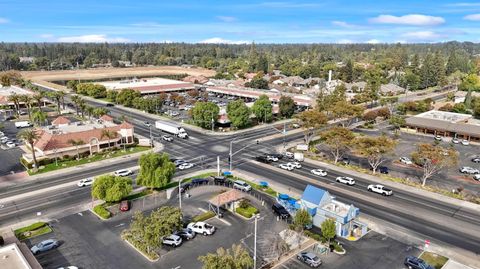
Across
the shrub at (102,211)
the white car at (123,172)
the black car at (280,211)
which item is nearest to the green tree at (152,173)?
the shrub at (102,211)

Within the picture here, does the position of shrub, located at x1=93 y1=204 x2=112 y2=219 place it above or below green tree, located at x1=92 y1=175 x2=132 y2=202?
below

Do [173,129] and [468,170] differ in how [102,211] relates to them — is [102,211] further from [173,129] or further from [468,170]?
[468,170]

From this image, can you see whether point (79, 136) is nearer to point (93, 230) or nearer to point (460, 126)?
point (93, 230)

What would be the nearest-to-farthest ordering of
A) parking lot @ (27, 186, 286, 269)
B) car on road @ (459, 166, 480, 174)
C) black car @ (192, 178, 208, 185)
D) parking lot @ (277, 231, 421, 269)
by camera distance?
1. parking lot @ (277, 231, 421, 269)
2. parking lot @ (27, 186, 286, 269)
3. black car @ (192, 178, 208, 185)
4. car on road @ (459, 166, 480, 174)

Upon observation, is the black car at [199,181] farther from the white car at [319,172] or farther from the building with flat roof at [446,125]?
the building with flat roof at [446,125]

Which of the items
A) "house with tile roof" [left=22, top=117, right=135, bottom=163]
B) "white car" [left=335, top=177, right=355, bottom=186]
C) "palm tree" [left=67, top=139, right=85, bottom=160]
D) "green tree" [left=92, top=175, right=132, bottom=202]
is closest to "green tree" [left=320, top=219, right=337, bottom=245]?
"white car" [left=335, top=177, right=355, bottom=186]

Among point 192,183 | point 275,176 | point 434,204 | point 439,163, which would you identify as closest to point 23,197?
point 192,183

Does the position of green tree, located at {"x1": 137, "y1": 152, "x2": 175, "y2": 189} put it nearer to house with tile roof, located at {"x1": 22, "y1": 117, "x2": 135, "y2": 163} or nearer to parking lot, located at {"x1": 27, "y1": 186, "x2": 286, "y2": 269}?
parking lot, located at {"x1": 27, "y1": 186, "x2": 286, "y2": 269}

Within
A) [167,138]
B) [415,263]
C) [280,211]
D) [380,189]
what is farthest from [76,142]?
[415,263]

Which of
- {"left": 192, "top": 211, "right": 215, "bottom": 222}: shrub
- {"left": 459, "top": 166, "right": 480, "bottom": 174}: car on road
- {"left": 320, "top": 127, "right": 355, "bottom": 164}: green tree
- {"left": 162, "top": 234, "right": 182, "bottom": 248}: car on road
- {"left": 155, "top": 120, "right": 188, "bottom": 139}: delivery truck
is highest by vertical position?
{"left": 320, "top": 127, "right": 355, "bottom": 164}: green tree
